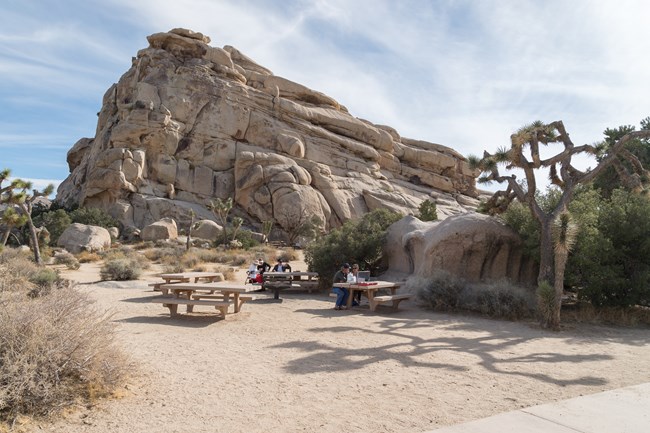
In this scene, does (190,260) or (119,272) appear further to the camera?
(190,260)

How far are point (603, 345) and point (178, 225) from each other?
1494 inches

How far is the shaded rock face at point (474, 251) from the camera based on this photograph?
1492 cm

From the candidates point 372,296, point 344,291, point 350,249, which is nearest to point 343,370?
point 372,296

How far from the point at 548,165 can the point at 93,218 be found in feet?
118

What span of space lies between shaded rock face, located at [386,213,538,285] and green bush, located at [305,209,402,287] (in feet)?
8.30

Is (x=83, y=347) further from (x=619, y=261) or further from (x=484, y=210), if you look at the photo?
(x=484, y=210)

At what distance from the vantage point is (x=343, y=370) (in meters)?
→ 6.90

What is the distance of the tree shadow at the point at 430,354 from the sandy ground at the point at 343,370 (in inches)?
0.8

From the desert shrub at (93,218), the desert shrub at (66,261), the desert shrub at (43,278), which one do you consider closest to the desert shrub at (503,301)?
the desert shrub at (43,278)

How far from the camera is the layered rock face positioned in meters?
44.6

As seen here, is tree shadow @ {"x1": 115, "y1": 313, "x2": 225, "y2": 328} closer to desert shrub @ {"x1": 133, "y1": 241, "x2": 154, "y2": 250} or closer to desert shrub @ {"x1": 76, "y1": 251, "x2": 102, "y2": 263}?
desert shrub @ {"x1": 76, "y1": 251, "x2": 102, "y2": 263}

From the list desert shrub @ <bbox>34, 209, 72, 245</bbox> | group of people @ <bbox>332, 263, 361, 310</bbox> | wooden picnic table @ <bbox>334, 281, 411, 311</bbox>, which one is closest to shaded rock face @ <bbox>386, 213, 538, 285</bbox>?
wooden picnic table @ <bbox>334, 281, 411, 311</bbox>

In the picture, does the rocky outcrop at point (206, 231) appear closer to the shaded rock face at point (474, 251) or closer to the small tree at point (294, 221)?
the small tree at point (294, 221)

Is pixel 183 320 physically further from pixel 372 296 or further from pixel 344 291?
pixel 372 296
